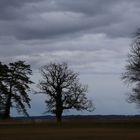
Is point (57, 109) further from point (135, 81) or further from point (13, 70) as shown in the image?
point (135, 81)

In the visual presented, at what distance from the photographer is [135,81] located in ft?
241

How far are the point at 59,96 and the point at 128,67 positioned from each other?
67.3 ft
